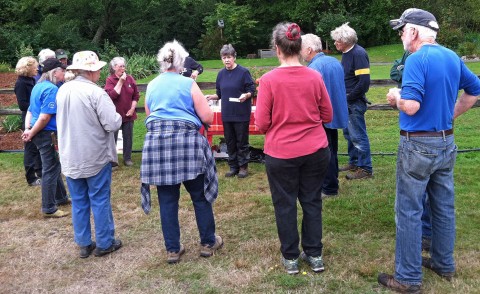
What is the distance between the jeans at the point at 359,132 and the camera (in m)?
6.31

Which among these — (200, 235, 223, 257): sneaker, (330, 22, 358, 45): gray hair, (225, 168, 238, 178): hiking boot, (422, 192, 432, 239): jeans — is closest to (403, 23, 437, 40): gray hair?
(422, 192, 432, 239): jeans

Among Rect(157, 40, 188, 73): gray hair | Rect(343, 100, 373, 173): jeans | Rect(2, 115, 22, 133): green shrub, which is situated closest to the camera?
Rect(157, 40, 188, 73): gray hair

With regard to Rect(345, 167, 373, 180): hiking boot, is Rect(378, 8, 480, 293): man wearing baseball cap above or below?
above

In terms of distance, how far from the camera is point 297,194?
157 inches

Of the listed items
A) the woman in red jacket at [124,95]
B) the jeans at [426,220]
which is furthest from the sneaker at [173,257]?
the woman in red jacket at [124,95]

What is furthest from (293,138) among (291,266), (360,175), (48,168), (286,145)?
(48,168)

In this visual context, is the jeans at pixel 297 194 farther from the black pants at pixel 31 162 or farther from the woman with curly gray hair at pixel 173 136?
the black pants at pixel 31 162

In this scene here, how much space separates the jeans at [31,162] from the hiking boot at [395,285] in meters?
4.72

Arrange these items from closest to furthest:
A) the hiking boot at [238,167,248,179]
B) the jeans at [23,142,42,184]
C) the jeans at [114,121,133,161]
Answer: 1. the jeans at [23,142,42,184]
2. the hiking boot at [238,167,248,179]
3. the jeans at [114,121,133,161]

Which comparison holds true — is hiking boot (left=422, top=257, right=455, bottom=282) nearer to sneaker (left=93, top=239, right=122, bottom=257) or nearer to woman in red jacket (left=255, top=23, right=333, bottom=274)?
woman in red jacket (left=255, top=23, right=333, bottom=274)

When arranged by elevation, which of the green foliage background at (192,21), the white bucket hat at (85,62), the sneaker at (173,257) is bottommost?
the sneaker at (173,257)

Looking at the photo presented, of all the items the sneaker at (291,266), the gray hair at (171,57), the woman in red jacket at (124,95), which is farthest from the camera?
the woman in red jacket at (124,95)

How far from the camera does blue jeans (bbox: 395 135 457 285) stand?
3412mm

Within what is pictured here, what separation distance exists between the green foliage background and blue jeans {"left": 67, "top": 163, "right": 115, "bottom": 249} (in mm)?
26237
